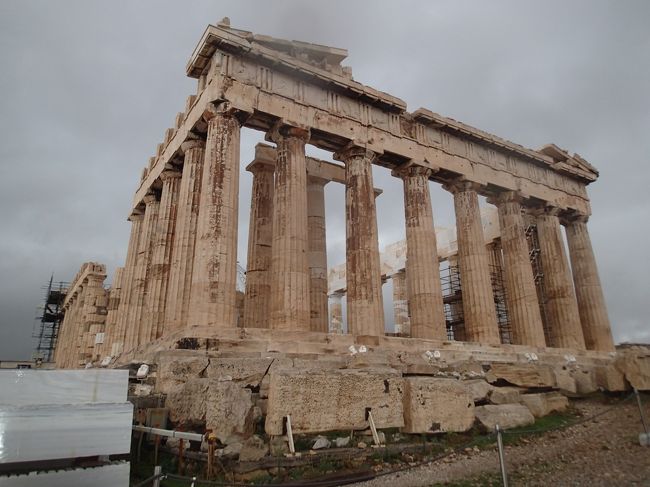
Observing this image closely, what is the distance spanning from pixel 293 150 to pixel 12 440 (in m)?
13.4

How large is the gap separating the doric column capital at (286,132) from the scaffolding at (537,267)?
16.2m

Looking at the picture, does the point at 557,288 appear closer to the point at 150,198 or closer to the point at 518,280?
the point at 518,280

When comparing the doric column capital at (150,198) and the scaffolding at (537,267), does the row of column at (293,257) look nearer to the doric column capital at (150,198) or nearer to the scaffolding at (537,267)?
the doric column capital at (150,198)

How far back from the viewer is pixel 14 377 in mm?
5199

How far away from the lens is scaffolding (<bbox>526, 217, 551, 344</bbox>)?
26462mm

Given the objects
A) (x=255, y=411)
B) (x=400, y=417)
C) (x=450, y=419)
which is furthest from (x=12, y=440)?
(x=450, y=419)

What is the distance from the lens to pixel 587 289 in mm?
24828

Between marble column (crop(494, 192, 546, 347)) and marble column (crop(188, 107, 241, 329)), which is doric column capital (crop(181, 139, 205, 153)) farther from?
marble column (crop(494, 192, 546, 347))

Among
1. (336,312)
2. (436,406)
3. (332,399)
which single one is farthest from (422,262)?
(336,312)

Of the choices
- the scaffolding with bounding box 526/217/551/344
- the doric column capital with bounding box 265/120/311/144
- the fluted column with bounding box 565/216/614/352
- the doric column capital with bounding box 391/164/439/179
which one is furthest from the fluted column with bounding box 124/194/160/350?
the fluted column with bounding box 565/216/614/352

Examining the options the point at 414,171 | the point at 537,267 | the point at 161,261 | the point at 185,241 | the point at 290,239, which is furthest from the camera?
the point at 537,267

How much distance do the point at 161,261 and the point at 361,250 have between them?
26.6ft

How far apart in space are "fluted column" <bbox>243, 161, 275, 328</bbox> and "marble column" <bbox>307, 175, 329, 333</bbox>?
6.42ft

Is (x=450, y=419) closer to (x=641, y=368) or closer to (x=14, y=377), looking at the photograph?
(x=641, y=368)
